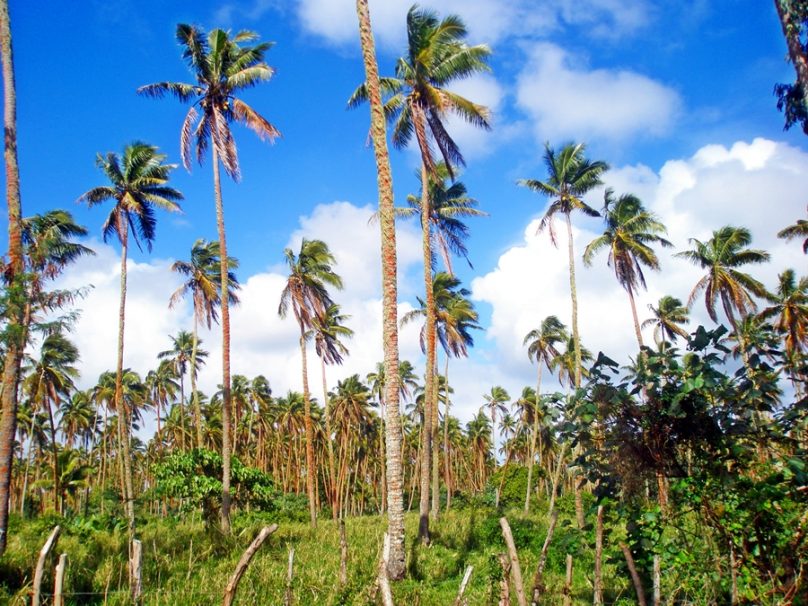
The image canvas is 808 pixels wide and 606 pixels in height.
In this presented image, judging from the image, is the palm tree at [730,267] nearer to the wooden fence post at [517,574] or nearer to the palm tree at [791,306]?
the palm tree at [791,306]

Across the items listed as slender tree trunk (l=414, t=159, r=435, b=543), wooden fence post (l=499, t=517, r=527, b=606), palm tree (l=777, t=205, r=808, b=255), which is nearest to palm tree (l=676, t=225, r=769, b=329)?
palm tree (l=777, t=205, r=808, b=255)

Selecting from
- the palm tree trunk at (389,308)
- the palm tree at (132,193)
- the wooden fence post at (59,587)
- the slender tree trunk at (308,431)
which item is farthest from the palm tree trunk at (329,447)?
the wooden fence post at (59,587)

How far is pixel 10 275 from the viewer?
11.4 metres

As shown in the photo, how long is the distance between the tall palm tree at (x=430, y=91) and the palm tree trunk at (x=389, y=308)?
11.5 feet

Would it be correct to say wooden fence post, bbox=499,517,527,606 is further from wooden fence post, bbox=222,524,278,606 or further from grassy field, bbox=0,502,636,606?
wooden fence post, bbox=222,524,278,606

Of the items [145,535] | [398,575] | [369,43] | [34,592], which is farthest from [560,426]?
[145,535]

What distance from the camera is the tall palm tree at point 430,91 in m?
16.2

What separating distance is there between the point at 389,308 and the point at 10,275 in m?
7.88

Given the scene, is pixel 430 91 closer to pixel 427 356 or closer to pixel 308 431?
pixel 427 356

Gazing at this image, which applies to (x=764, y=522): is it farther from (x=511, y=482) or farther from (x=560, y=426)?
(x=511, y=482)

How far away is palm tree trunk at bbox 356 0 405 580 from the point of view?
10.8 m

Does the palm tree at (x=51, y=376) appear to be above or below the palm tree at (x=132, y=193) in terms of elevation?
below

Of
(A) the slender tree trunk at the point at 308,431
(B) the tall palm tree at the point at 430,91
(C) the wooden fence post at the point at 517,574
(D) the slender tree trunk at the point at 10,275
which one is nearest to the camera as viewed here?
(C) the wooden fence post at the point at 517,574

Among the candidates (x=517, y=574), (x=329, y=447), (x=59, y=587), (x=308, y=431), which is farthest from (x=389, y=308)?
(x=329, y=447)
